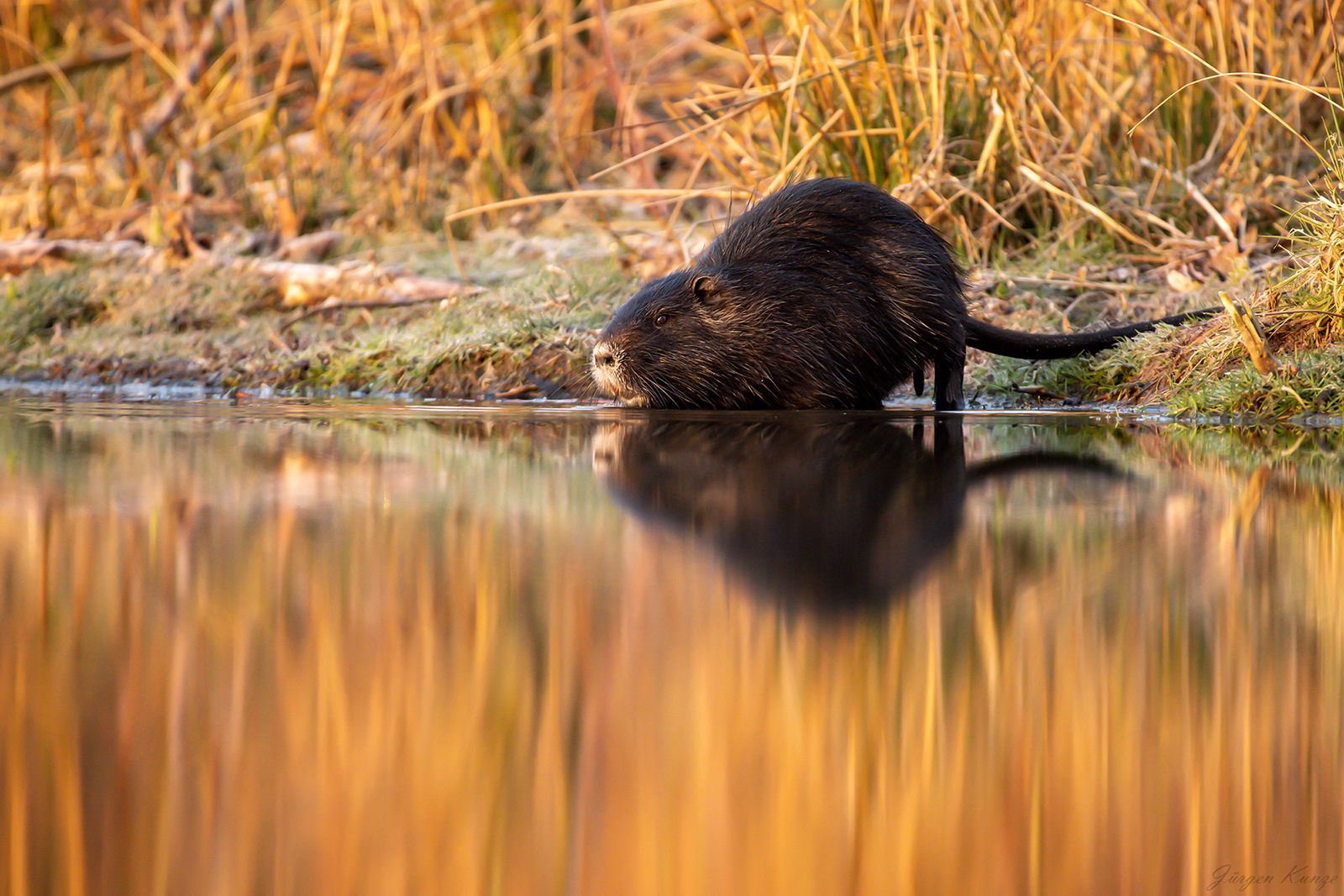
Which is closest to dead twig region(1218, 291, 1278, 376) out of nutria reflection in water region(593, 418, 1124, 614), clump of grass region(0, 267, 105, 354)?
nutria reflection in water region(593, 418, 1124, 614)

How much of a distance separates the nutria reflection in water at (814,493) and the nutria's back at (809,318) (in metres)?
0.85

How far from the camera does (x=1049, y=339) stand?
16.2 ft

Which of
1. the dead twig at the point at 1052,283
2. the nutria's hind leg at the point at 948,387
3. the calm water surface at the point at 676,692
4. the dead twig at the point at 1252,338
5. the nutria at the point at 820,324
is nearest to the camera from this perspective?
the calm water surface at the point at 676,692

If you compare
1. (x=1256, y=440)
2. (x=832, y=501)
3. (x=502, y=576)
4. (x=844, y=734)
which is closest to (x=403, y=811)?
(x=844, y=734)

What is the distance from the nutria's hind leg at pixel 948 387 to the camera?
4.98 metres

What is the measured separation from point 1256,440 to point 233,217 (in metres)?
7.30

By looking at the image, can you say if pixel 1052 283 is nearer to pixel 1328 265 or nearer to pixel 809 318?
pixel 809 318

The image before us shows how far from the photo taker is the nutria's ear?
495 cm

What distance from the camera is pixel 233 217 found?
29.9ft

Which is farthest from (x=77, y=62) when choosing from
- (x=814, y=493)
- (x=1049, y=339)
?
(x=814, y=493)

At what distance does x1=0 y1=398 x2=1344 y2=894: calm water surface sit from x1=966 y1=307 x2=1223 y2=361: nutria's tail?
92.8 inches

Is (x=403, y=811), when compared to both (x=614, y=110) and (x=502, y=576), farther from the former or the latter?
(x=614, y=110)

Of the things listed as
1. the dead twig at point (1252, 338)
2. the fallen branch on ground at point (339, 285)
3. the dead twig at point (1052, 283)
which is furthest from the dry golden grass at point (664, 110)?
the fallen branch on ground at point (339, 285)

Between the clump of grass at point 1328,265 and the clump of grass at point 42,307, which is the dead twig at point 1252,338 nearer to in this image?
the clump of grass at point 1328,265
